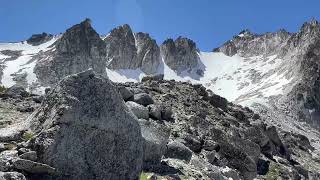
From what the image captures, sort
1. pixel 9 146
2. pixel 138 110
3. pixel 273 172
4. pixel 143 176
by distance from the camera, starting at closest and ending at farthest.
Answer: pixel 9 146 < pixel 143 176 < pixel 138 110 < pixel 273 172

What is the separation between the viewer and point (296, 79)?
185 m

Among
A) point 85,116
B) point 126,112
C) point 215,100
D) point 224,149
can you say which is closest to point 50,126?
point 85,116

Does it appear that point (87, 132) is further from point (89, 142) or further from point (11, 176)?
point (11, 176)

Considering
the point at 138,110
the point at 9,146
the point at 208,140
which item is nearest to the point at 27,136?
the point at 9,146

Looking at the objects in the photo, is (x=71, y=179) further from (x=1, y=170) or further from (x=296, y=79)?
(x=296, y=79)

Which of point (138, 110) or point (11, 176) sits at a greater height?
point (138, 110)

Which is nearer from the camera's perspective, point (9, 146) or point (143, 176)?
point (9, 146)

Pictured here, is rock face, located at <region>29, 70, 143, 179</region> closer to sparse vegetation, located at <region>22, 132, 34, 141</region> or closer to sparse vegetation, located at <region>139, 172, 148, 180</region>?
sparse vegetation, located at <region>22, 132, 34, 141</region>

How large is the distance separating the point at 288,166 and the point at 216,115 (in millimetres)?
7669

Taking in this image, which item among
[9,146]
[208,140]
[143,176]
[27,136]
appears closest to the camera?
[9,146]

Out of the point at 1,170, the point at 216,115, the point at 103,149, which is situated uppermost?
the point at 216,115

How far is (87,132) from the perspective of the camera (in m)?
19.3

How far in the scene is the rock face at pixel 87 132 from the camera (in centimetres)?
1861

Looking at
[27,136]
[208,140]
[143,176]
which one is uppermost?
[208,140]
